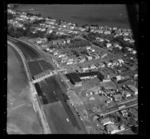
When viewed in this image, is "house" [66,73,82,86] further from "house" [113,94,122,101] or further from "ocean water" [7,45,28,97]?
"ocean water" [7,45,28,97]

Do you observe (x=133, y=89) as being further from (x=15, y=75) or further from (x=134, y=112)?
(x=15, y=75)

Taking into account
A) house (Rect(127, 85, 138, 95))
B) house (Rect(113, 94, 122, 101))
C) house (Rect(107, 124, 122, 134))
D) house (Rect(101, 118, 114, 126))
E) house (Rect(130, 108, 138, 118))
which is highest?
house (Rect(127, 85, 138, 95))

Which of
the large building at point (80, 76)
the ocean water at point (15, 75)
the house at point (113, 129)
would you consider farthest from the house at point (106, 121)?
the ocean water at point (15, 75)

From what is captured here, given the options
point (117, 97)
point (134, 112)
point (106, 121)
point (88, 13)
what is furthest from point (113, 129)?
point (88, 13)

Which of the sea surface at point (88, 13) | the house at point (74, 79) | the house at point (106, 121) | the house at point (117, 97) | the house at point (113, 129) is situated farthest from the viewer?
the house at point (74, 79)

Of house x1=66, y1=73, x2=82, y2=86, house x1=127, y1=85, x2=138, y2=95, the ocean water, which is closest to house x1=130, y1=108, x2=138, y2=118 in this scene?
house x1=127, y1=85, x2=138, y2=95

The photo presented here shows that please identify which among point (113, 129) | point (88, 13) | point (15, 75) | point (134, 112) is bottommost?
point (113, 129)

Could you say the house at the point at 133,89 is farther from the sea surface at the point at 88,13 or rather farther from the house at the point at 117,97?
the sea surface at the point at 88,13

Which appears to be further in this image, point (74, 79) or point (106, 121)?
point (74, 79)

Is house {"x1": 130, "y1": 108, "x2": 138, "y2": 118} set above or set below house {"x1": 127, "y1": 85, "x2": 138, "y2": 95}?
below
